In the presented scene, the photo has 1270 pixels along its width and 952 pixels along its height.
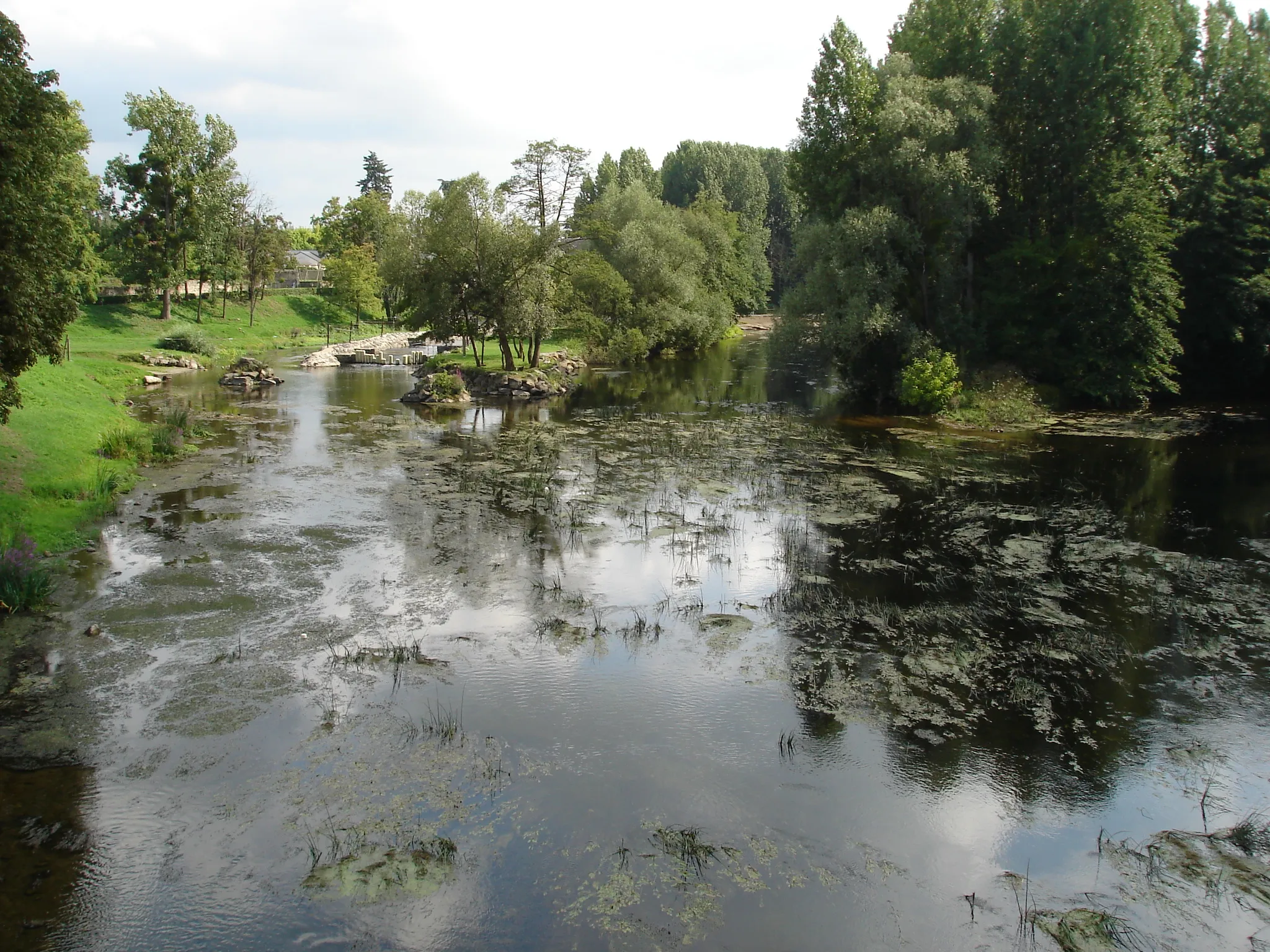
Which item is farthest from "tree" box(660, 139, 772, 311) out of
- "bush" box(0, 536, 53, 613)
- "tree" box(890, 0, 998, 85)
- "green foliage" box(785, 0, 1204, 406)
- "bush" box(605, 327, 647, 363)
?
"bush" box(0, 536, 53, 613)

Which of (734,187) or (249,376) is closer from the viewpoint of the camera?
(249,376)

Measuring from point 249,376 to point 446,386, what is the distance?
32.1ft

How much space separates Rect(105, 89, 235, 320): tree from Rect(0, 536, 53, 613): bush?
47.1 metres

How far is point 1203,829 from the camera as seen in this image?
26.0 feet

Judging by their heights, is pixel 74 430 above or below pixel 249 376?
below

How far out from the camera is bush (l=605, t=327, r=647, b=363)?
50.1m

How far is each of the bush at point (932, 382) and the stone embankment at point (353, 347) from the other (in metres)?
33.0

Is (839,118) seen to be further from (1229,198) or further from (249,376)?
(249,376)

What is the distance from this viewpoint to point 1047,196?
33156mm

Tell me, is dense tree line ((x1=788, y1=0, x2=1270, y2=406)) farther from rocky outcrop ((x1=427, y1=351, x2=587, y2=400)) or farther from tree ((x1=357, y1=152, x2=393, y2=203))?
tree ((x1=357, y1=152, x2=393, y2=203))

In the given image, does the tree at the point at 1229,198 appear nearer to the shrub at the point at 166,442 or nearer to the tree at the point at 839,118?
the tree at the point at 839,118

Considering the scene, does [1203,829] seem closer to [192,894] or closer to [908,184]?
[192,894]

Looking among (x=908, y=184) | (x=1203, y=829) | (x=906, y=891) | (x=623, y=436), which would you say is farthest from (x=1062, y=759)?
(x=908, y=184)

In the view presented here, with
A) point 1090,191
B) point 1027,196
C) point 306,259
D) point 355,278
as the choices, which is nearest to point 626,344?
point 1027,196
